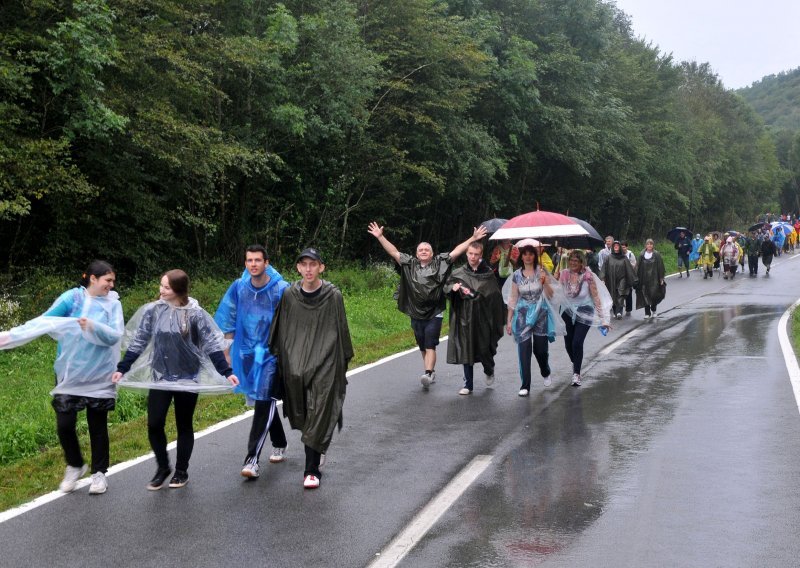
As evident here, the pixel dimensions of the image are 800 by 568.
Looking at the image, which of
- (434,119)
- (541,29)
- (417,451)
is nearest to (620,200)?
(541,29)

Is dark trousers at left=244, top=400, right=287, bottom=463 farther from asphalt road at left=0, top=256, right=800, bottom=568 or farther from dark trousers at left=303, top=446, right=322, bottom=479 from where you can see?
dark trousers at left=303, top=446, right=322, bottom=479

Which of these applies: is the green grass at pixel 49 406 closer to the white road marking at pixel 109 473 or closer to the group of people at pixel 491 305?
the white road marking at pixel 109 473

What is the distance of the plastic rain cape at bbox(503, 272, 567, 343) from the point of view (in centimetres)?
1099

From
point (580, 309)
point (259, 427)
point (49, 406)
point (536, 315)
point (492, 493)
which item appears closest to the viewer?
point (492, 493)

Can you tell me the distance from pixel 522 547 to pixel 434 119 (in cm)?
2407

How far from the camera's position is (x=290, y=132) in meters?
22.1

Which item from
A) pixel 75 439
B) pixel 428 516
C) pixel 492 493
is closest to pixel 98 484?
pixel 75 439

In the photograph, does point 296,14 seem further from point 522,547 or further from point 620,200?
point 620,200

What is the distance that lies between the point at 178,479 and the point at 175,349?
942 millimetres

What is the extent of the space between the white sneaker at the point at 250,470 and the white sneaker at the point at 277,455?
0.55 m

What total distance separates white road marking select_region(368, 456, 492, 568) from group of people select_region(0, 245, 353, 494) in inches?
37.6

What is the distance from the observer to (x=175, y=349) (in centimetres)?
685

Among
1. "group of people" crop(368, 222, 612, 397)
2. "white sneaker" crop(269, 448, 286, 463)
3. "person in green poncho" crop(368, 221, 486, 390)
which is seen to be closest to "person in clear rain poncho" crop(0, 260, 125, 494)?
"white sneaker" crop(269, 448, 286, 463)

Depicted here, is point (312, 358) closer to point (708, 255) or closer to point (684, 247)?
point (708, 255)
